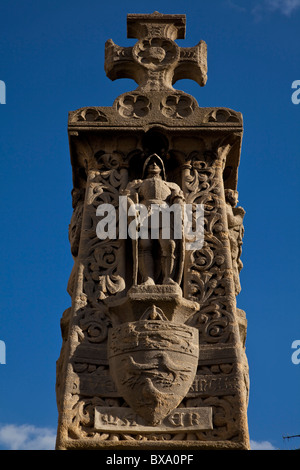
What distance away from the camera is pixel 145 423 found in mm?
9117

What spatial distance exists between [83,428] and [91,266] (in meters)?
2.13

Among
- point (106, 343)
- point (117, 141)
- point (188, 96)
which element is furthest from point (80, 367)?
point (188, 96)

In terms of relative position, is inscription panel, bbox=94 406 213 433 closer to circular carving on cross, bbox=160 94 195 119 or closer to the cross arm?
circular carving on cross, bbox=160 94 195 119

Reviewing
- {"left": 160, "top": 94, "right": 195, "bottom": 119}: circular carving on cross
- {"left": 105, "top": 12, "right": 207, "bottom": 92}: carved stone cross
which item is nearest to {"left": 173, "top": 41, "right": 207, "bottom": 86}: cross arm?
{"left": 105, "top": 12, "right": 207, "bottom": 92}: carved stone cross

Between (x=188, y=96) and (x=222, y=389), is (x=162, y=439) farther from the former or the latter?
(x=188, y=96)

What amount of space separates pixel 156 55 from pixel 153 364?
4949mm

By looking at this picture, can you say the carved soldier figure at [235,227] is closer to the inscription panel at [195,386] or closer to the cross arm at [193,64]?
the cross arm at [193,64]

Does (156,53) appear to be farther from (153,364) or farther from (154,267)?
(153,364)

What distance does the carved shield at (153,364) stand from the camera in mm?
9180

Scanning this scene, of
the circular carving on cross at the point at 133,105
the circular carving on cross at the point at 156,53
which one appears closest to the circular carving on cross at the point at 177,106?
the circular carving on cross at the point at 133,105

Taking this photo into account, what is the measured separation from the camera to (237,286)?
10.9 m

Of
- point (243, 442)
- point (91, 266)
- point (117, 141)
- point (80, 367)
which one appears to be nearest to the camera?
point (243, 442)

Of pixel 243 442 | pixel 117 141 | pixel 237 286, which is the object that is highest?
pixel 117 141

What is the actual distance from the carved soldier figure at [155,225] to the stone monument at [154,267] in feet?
0.05
